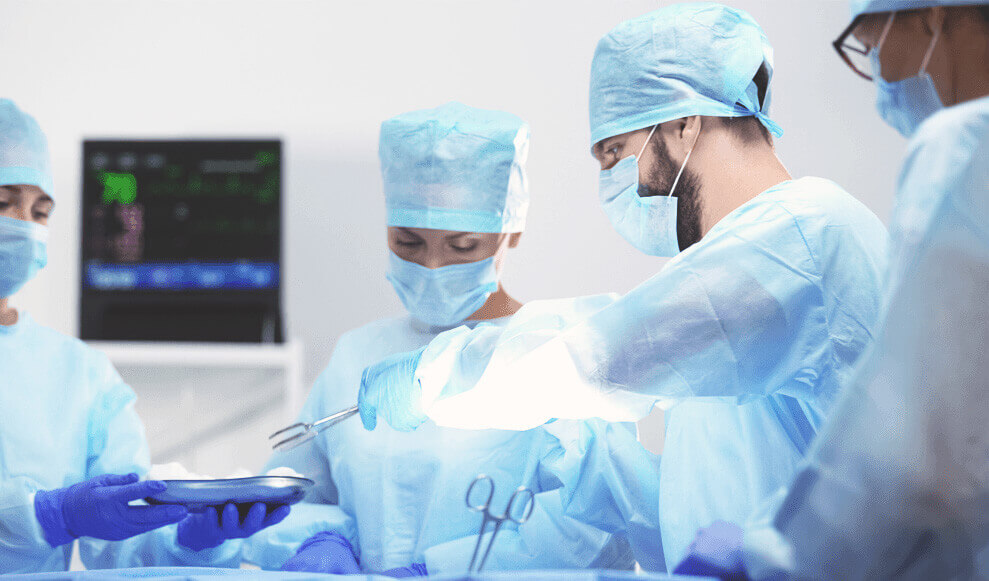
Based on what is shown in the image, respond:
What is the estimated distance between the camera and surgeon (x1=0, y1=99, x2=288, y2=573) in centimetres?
140

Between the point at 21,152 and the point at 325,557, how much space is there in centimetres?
108

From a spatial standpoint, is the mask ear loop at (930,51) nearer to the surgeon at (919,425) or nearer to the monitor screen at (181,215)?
the surgeon at (919,425)

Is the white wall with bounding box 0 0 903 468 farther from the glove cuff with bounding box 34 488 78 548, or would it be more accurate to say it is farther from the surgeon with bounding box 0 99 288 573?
the glove cuff with bounding box 34 488 78 548

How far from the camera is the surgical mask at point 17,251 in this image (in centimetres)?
154

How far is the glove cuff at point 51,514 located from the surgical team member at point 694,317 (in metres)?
0.64

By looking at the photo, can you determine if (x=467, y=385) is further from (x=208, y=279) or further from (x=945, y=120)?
(x=208, y=279)

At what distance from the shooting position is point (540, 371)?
1.01 metres

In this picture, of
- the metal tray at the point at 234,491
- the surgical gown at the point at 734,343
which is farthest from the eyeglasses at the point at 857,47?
the metal tray at the point at 234,491

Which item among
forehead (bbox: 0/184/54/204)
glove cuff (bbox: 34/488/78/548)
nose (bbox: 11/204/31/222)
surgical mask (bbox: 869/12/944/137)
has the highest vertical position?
surgical mask (bbox: 869/12/944/137)

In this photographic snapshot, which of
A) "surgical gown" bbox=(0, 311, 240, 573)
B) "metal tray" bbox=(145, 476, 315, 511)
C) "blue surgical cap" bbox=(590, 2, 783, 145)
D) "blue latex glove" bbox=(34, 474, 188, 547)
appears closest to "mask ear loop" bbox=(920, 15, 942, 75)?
"blue surgical cap" bbox=(590, 2, 783, 145)

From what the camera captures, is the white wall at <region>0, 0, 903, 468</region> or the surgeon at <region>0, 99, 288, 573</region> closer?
the surgeon at <region>0, 99, 288, 573</region>

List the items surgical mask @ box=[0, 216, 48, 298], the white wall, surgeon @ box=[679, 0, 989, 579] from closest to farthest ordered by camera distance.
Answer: surgeon @ box=[679, 0, 989, 579], surgical mask @ box=[0, 216, 48, 298], the white wall

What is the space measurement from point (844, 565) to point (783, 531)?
57 mm

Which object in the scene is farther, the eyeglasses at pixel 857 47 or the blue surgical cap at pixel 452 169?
the blue surgical cap at pixel 452 169
